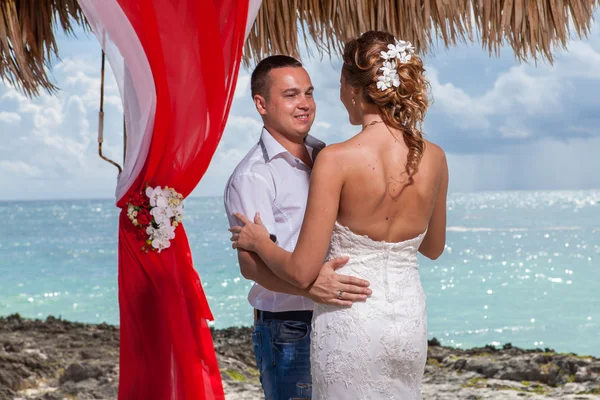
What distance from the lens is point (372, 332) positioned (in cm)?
178

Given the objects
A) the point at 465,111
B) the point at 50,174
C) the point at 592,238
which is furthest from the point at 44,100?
the point at 592,238

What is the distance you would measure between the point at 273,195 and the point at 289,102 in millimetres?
285

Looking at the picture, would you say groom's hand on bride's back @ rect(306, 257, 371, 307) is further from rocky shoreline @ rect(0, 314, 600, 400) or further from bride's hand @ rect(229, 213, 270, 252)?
rocky shoreline @ rect(0, 314, 600, 400)

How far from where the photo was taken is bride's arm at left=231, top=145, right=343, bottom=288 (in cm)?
171

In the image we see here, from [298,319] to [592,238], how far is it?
1050 inches

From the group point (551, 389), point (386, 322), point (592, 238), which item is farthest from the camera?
point (592, 238)

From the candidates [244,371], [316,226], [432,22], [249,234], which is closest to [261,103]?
[249,234]

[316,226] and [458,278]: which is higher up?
[458,278]

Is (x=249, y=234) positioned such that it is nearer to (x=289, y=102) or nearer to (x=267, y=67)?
(x=289, y=102)

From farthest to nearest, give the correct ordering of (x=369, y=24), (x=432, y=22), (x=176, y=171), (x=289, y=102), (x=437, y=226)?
(x=432, y=22) < (x=369, y=24) < (x=176, y=171) < (x=289, y=102) < (x=437, y=226)

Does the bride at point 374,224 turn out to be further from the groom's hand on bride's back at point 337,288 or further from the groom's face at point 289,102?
the groom's face at point 289,102

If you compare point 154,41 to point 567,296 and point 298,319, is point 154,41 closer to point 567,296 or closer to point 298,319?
point 298,319

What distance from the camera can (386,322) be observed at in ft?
5.87

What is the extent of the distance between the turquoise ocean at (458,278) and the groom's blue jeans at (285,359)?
484 inches
